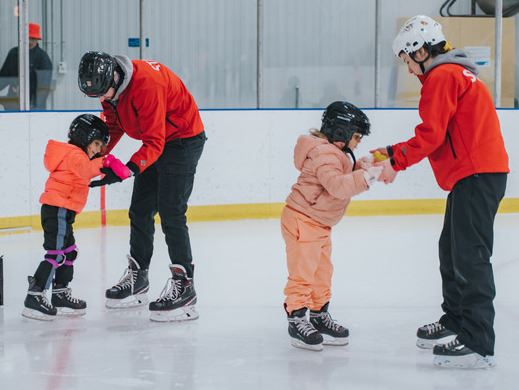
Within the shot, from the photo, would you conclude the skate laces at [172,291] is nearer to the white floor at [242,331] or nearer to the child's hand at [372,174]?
the white floor at [242,331]

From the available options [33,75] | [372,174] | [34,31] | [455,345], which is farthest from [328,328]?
[34,31]

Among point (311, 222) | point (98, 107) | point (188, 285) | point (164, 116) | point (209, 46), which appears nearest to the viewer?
point (311, 222)

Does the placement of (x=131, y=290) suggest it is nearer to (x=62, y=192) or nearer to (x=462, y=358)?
(x=62, y=192)

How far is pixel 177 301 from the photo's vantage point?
4.55 m

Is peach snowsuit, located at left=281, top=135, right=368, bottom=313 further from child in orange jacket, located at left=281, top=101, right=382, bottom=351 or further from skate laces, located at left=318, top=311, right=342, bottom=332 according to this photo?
skate laces, located at left=318, top=311, right=342, bottom=332

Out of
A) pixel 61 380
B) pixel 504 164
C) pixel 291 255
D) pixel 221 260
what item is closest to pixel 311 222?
pixel 291 255

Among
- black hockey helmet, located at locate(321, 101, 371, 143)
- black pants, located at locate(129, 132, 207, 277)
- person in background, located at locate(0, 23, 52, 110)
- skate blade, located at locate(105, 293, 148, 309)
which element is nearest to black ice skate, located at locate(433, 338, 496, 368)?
black hockey helmet, located at locate(321, 101, 371, 143)

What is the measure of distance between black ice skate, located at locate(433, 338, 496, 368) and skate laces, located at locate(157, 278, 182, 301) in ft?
4.27

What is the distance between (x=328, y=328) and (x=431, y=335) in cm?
39

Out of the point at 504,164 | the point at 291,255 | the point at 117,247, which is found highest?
the point at 504,164

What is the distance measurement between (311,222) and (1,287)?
5.22 ft

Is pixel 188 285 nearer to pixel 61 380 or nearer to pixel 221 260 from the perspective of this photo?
pixel 61 380

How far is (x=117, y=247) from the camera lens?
6.54 meters

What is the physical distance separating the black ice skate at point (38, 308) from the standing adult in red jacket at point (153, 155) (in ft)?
1.11
